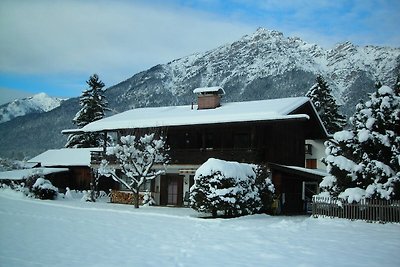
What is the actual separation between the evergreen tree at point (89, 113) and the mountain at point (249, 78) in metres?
13.2

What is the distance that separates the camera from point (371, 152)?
2166 cm

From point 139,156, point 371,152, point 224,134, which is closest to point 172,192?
point 139,156

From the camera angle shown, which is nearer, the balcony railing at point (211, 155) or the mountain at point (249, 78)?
the balcony railing at point (211, 155)

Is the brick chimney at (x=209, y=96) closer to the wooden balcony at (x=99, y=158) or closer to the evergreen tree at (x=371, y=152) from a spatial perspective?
the wooden balcony at (x=99, y=158)

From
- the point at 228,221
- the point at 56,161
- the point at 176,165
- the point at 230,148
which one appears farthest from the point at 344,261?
the point at 56,161

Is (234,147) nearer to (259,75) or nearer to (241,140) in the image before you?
(241,140)

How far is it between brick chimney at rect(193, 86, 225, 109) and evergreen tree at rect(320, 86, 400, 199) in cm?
1326

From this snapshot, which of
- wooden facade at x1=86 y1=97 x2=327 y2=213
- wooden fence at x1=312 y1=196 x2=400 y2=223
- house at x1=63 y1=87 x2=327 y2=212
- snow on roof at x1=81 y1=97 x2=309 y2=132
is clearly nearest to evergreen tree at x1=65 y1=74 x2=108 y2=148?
snow on roof at x1=81 y1=97 x2=309 y2=132

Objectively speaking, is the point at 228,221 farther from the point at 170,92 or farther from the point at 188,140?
the point at 170,92

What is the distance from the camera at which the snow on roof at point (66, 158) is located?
46656 millimetres

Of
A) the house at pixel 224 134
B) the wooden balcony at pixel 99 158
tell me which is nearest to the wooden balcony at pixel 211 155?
the house at pixel 224 134

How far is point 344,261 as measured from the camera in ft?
34.8

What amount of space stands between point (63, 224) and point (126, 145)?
12603 mm

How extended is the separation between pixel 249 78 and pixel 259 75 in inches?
143
